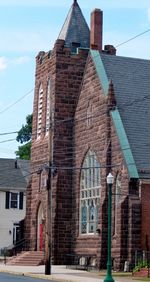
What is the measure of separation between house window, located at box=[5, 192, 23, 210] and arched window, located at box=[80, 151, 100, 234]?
78.0 ft

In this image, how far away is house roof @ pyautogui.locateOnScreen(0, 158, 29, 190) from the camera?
71.3 m

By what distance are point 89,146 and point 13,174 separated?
91.0 ft

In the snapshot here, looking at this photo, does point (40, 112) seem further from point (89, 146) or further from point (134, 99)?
point (134, 99)

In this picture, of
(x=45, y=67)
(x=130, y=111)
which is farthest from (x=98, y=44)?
(x=130, y=111)

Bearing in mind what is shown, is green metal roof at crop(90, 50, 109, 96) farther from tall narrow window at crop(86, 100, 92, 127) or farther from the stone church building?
tall narrow window at crop(86, 100, 92, 127)

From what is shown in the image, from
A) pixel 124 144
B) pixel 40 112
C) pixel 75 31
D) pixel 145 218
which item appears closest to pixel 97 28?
pixel 75 31

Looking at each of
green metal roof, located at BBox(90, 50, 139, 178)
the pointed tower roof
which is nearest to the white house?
the pointed tower roof

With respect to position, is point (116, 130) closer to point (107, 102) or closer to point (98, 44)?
point (107, 102)

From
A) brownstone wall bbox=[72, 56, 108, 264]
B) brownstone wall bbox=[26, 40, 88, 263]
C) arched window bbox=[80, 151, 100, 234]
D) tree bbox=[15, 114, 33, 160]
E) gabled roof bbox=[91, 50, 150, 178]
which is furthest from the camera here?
tree bbox=[15, 114, 33, 160]

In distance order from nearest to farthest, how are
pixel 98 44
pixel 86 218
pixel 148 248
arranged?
pixel 148 248 < pixel 86 218 < pixel 98 44

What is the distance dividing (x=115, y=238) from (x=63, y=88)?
12.4 meters

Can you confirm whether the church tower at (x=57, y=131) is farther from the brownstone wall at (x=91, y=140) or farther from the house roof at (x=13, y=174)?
the house roof at (x=13, y=174)

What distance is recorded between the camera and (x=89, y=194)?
4675 cm

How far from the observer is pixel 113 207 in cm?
4291
